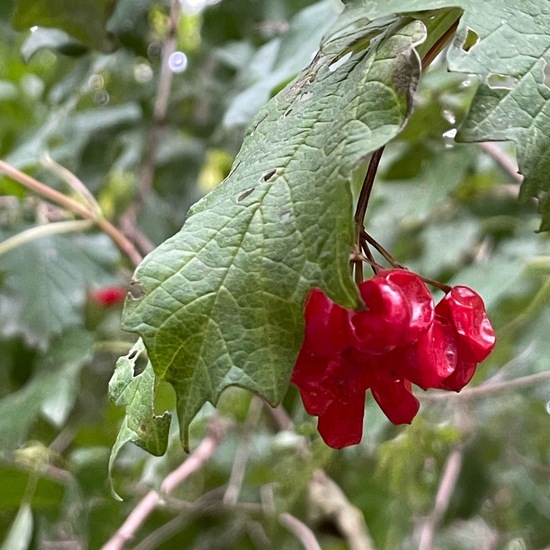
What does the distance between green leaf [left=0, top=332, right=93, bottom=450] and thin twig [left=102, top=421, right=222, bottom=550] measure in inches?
7.3

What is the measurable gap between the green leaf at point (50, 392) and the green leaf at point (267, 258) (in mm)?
689

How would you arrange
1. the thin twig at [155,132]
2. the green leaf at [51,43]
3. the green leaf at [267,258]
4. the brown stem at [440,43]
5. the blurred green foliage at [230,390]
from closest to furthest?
the green leaf at [267,258] < the brown stem at [440,43] < the blurred green foliage at [230,390] < the green leaf at [51,43] < the thin twig at [155,132]

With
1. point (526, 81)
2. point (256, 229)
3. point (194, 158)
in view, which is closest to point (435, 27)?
point (526, 81)

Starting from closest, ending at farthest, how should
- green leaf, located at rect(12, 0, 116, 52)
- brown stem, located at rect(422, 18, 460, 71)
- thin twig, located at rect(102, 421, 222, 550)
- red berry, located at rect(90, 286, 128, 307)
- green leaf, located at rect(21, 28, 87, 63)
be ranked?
brown stem, located at rect(422, 18, 460, 71), thin twig, located at rect(102, 421, 222, 550), green leaf, located at rect(12, 0, 116, 52), green leaf, located at rect(21, 28, 87, 63), red berry, located at rect(90, 286, 128, 307)

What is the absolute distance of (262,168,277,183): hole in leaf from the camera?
488mm

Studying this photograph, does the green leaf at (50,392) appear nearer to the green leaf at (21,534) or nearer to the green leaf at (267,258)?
the green leaf at (21,534)

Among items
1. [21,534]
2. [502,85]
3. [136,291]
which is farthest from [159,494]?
[502,85]

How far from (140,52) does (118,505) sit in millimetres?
847

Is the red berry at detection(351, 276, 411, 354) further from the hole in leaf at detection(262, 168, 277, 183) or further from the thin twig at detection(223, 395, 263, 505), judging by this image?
the thin twig at detection(223, 395, 263, 505)

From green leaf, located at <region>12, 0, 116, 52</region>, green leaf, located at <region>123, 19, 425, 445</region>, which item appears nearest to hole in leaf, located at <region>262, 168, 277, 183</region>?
green leaf, located at <region>123, 19, 425, 445</region>

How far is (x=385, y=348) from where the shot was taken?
503mm

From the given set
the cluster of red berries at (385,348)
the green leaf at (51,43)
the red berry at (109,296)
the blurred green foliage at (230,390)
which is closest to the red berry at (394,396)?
the cluster of red berries at (385,348)

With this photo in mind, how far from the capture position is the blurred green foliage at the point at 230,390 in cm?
116

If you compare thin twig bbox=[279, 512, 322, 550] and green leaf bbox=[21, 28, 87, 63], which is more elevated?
green leaf bbox=[21, 28, 87, 63]
